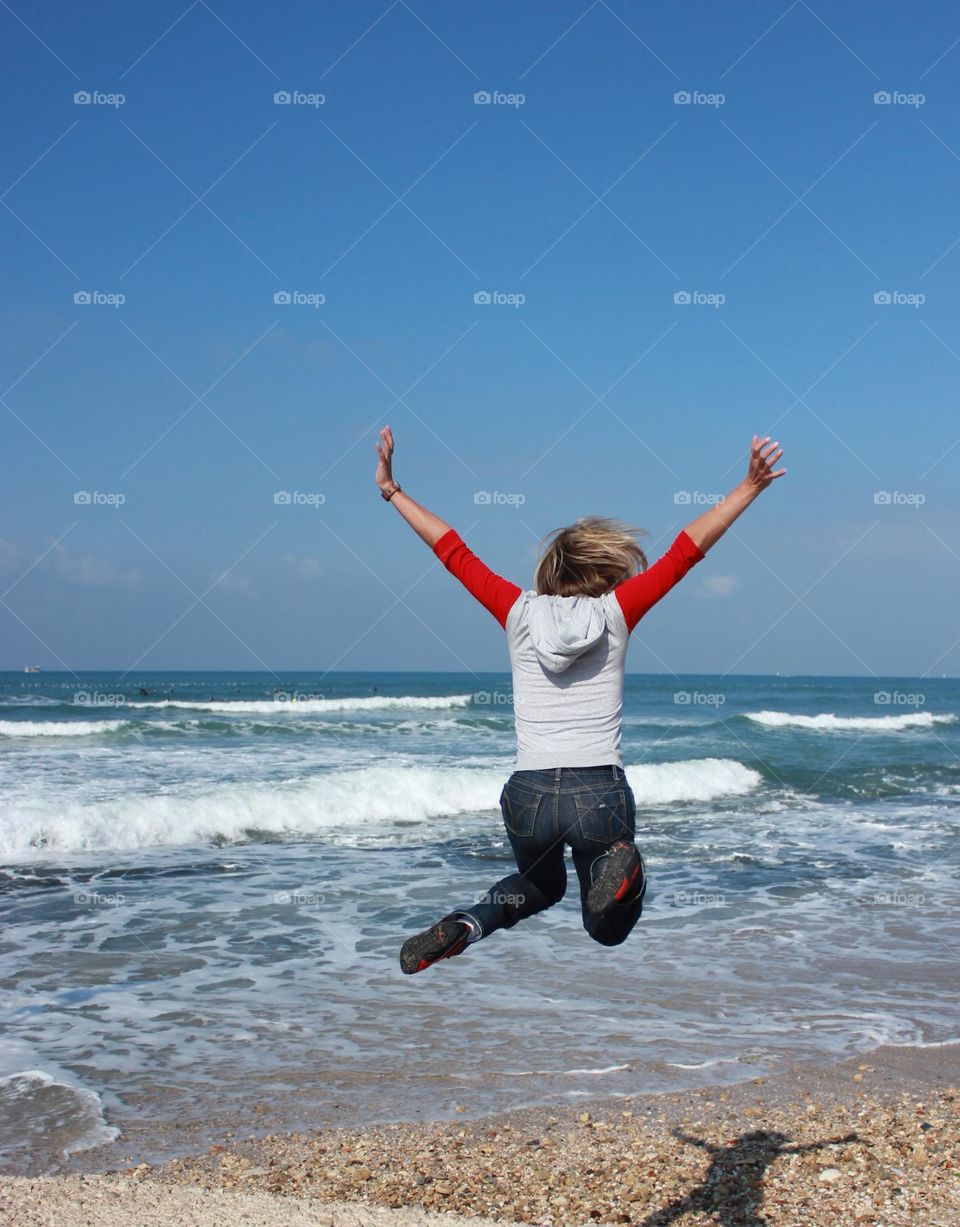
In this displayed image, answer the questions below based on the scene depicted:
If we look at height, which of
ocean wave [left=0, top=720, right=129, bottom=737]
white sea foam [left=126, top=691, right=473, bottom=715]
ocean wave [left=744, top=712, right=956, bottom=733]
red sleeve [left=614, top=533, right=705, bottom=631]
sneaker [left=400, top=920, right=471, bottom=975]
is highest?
red sleeve [left=614, top=533, right=705, bottom=631]

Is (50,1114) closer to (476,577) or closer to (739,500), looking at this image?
(476,577)

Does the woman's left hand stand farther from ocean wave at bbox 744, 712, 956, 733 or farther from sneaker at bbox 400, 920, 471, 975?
ocean wave at bbox 744, 712, 956, 733

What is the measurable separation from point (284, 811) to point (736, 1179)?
13301 mm

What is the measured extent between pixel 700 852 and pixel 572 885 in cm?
316

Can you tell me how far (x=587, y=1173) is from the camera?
15.6 feet

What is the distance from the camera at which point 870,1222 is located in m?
4.27

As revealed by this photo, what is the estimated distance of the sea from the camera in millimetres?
5898

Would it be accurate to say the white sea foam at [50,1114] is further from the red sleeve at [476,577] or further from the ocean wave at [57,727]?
the ocean wave at [57,727]

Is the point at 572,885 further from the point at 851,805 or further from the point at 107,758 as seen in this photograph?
the point at 107,758

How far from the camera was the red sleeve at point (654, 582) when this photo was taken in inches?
131

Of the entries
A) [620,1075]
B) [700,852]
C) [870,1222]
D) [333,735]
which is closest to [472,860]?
[700,852]

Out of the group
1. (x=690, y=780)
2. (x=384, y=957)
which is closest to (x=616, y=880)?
(x=384, y=957)

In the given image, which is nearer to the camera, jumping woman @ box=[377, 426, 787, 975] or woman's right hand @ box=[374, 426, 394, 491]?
jumping woman @ box=[377, 426, 787, 975]

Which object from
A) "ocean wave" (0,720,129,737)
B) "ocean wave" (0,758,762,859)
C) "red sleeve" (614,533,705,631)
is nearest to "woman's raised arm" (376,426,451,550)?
"red sleeve" (614,533,705,631)
